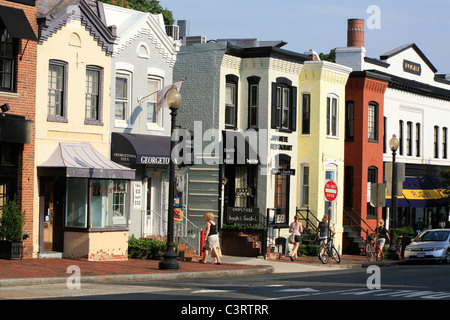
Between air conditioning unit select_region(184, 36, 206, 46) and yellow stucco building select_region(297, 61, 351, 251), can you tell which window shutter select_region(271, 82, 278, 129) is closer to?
yellow stucco building select_region(297, 61, 351, 251)

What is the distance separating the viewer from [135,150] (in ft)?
88.5

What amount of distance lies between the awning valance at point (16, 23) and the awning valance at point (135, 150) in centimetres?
485

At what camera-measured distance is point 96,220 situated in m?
25.5

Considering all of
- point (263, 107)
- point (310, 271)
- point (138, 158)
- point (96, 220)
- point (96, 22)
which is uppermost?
point (96, 22)

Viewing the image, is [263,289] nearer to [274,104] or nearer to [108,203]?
[108,203]

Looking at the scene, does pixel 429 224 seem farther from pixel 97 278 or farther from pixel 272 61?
pixel 97 278

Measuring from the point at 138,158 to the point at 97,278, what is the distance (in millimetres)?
7468

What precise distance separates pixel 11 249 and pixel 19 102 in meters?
4.34

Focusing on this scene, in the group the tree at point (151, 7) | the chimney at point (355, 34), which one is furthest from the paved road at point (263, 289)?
the tree at point (151, 7)

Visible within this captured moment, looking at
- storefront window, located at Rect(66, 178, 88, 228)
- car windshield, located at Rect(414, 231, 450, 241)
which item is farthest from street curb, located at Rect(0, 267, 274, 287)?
car windshield, located at Rect(414, 231, 450, 241)

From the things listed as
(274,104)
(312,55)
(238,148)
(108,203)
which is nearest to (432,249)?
(274,104)

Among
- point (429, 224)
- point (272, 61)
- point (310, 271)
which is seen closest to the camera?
point (310, 271)

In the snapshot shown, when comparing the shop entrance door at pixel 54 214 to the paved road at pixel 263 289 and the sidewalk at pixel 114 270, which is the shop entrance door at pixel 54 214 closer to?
the sidewalk at pixel 114 270
